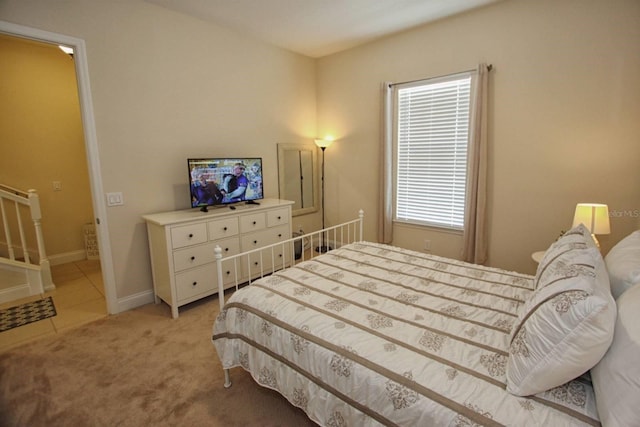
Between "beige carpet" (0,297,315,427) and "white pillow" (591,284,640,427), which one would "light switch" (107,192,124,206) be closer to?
"beige carpet" (0,297,315,427)

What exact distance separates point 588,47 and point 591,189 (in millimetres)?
1207

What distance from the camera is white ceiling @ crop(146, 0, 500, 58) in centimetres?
296

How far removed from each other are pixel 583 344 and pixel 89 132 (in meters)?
3.43

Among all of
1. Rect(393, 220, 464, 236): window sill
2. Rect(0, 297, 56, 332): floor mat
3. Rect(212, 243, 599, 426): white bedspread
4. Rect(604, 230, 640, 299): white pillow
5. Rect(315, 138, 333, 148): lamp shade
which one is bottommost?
Rect(0, 297, 56, 332): floor mat

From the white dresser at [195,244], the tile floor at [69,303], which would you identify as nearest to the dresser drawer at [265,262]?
the white dresser at [195,244]

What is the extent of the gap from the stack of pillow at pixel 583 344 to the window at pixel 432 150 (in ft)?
7.83

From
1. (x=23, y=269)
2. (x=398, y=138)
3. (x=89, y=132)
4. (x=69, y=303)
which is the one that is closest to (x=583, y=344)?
(x=398, y=138)

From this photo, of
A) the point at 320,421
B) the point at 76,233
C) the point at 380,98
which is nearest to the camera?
the point at 320,421

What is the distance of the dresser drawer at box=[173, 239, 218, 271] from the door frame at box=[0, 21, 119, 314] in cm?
65

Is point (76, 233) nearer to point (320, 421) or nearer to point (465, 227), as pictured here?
point (320, 421)

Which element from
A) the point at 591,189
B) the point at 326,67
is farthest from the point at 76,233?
the point at 591,189

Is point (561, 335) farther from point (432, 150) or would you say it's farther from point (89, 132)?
point (89, 132)

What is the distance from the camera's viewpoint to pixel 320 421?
1438 mm

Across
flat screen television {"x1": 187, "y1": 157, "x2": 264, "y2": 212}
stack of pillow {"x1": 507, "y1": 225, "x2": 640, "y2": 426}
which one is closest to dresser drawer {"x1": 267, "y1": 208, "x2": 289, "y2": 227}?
flat screen television {"x1": 187, "y1": 157, "x2": 264, "y2": 212}
